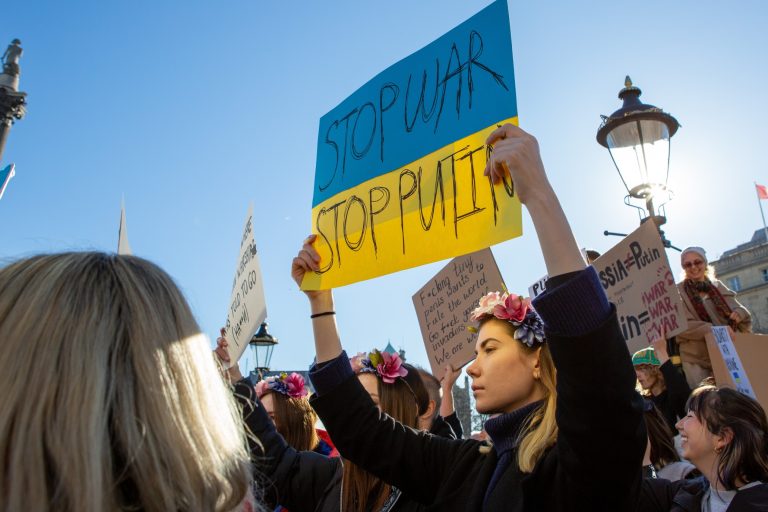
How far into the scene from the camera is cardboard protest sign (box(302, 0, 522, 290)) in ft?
8.07

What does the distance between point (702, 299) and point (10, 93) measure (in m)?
13.4

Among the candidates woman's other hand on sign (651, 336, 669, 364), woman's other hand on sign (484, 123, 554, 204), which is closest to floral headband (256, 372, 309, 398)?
woman's other hand on sign (651, 336, 669, 364)

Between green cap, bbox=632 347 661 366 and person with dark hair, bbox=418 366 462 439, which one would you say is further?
green cap, bbox=632 347 661 366

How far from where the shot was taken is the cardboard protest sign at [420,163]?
2.46m

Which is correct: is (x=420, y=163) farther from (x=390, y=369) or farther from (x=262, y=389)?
(x=262, y=389)

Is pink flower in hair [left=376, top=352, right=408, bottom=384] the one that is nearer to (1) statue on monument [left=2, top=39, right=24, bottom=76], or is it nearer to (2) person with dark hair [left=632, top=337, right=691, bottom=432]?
(2) person with dark hair [left=632, top=337, right=691, bottom=432]

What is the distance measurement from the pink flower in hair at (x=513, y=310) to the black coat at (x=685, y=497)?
1336 mm

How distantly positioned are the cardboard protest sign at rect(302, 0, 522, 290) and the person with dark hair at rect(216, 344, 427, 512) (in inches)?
28.8

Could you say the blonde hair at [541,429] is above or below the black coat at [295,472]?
above

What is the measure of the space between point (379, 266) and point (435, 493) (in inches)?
37.5

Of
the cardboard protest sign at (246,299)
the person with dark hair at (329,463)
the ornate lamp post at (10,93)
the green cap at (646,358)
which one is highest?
the ornate lamp post at (10,93)

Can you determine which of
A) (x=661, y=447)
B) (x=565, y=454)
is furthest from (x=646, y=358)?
(x=565, y=454)

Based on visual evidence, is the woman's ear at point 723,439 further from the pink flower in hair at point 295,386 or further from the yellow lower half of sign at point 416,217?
the pink flower in hair at point 295,386

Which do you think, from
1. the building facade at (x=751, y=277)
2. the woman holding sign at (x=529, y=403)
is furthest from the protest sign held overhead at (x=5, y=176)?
the building facade at (x=751, y=277)
